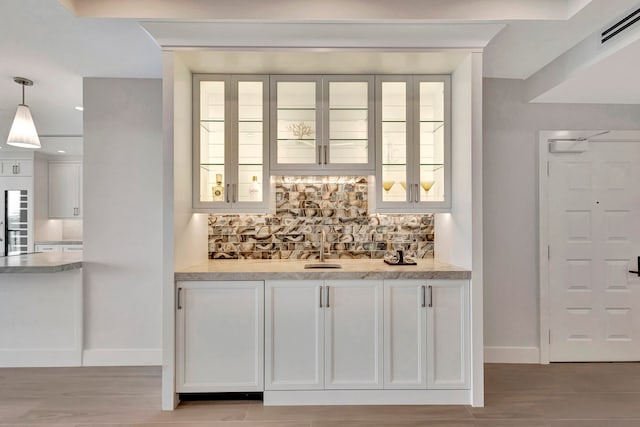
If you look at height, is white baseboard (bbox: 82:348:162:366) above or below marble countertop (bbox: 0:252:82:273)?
below

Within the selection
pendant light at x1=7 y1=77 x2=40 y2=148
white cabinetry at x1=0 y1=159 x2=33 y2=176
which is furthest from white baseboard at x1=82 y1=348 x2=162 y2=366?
white cabinetry at x1=0 y1=159 x2=33 y2=176

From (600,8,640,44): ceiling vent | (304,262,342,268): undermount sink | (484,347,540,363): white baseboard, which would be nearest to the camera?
(600,8,640,44): ceiling vent

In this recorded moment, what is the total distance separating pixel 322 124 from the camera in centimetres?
294

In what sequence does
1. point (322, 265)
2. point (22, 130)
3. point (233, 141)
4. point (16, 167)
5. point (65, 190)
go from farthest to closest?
point (65, 190) → point (16, 167) → point (22, 130) → point (322, 265) → point (233, 141)

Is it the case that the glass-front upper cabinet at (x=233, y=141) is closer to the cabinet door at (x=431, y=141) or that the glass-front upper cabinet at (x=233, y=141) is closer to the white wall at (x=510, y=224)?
the cabinet door at (x=431, y=141)

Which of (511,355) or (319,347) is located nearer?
(319,347)

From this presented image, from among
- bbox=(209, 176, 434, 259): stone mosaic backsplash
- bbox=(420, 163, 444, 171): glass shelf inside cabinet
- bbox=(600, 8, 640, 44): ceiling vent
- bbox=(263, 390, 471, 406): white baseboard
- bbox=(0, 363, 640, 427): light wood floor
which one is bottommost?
bbox=(0, 363, 640, 427): light wood floor

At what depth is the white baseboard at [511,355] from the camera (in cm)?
335

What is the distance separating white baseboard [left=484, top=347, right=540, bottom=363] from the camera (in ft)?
11.0

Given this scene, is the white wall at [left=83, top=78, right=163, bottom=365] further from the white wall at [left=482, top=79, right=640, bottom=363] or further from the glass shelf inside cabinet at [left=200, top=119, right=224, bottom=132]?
the white wall at [left=482, top=79, right=640, bottom=363]

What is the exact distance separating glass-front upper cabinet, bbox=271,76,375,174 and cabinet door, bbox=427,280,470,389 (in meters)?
1.14

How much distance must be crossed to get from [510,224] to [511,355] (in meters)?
1.19

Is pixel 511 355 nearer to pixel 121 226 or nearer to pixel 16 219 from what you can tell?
pixel 121 226

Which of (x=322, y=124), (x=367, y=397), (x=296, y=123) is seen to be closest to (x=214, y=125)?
(x=296, y=123)
